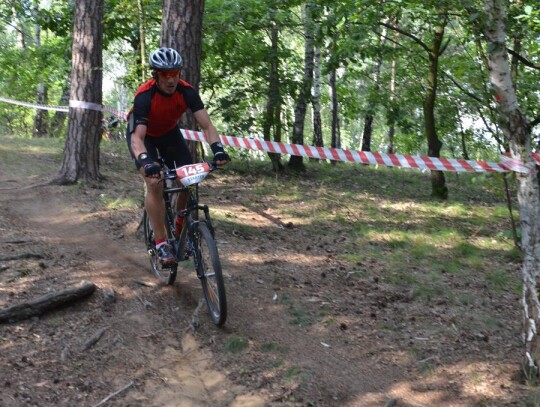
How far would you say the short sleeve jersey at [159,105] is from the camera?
509cm

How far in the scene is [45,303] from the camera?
485cm

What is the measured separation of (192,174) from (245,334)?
137 centimetres

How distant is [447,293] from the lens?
624cm

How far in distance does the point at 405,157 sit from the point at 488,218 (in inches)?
146

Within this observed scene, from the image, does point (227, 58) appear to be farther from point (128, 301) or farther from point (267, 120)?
point (128, 301)

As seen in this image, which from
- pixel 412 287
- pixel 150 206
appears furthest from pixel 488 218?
pixel 150 206

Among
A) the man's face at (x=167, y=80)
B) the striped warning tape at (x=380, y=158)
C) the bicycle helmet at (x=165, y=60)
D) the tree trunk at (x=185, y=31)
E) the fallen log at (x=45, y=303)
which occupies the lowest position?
the fallen log at (x=45, y=303)

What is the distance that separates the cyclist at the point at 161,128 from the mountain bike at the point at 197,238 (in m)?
0.09

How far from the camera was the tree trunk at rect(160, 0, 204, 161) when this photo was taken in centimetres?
708

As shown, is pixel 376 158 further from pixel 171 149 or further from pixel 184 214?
pixel 184 214

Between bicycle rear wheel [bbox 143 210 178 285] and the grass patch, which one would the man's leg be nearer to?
bicycle rear wheel [bbox 143 210 178 285]

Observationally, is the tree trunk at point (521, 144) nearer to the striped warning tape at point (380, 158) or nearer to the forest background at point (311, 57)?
the striped warning tape at point (380, 158)

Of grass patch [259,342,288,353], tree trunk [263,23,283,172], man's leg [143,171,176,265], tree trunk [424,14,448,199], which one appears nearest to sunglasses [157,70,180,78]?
man's leg [143,171,176,265]

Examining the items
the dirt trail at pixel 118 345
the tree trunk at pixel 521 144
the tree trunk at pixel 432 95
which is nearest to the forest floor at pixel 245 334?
the dirt trail at pixel 118 345
